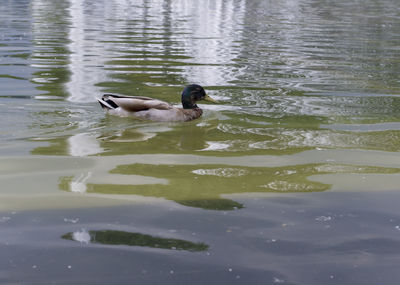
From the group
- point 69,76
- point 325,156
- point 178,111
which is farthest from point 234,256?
Result: point 69,76

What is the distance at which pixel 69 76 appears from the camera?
1359 centimetres

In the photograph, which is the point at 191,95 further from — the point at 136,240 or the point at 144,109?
the point at 136,240

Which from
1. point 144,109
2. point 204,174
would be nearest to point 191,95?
point 144,109

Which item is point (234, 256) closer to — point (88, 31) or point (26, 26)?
point (88, 31)

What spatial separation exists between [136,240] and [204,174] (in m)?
2.01

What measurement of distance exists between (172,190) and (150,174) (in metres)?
0.63

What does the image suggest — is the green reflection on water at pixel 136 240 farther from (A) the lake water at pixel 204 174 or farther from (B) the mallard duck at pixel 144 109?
(B) the mallard duck at pixel 144 109

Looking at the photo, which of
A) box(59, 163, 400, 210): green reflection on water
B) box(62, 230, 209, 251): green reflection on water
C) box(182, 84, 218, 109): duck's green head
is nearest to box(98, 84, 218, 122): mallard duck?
box(182, 84, 218, 109): duck's green head

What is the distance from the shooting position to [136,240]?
5195 mm

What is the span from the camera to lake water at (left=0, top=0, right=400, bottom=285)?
15.9ft

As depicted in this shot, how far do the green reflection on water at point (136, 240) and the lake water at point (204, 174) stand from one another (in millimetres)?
15

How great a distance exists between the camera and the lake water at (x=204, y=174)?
4.86 m

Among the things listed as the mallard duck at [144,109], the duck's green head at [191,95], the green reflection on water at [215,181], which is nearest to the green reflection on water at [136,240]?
the green reflection on water at [215,181]

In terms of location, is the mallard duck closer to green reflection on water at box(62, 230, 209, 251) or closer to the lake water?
the lake water
